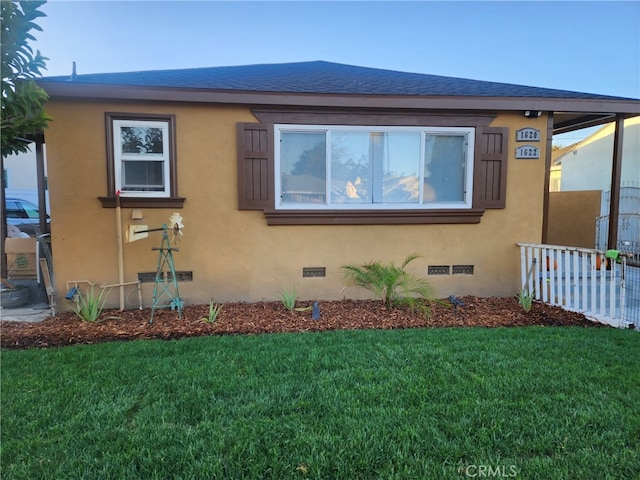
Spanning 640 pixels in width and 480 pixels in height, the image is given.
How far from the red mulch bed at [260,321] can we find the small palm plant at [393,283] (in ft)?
0.52

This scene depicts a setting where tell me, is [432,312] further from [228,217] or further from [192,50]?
[192,50]

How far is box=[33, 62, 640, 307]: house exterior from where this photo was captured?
197 inches

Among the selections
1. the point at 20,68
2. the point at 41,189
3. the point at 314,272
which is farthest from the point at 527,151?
the point at 41,189

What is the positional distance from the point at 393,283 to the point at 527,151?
3001mm

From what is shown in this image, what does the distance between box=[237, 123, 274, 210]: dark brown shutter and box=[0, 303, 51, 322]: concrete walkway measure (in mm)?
2961

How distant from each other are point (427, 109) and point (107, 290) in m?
5.23

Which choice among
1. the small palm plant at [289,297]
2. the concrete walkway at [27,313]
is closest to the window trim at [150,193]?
the concrete walkway at [27,313]

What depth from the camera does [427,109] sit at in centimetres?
540

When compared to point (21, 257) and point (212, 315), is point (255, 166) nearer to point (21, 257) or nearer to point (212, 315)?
point (212, 315)

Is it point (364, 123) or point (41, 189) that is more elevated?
point (364, 123)

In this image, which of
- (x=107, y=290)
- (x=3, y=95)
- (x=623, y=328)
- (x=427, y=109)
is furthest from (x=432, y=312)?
(x=3, y=95)

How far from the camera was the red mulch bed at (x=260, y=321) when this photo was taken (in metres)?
4.07

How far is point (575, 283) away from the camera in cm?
480

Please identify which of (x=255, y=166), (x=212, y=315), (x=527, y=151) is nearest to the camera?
(x=212, y=315)
